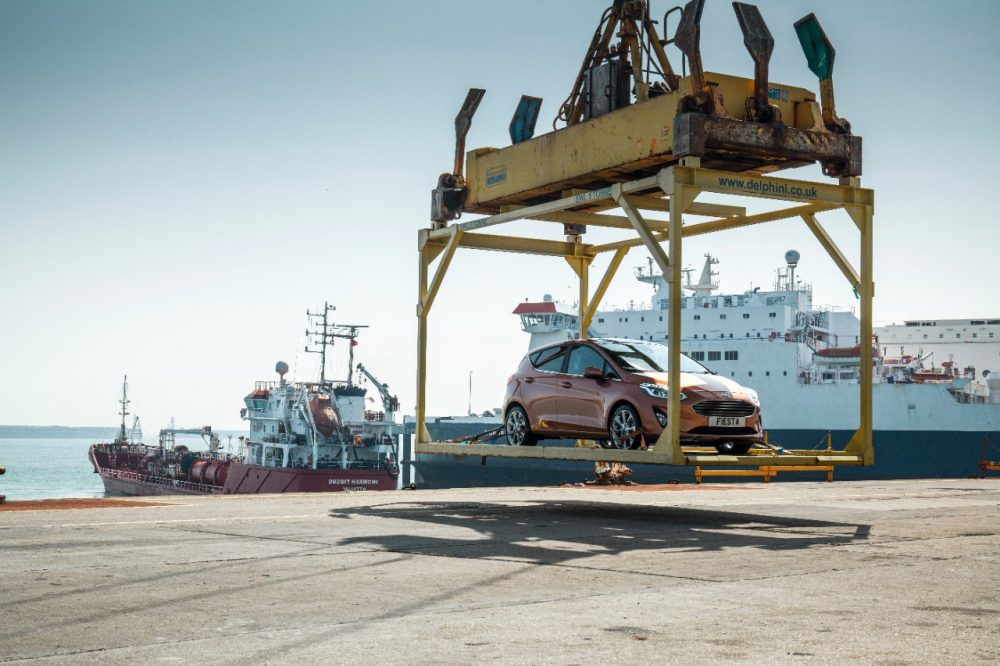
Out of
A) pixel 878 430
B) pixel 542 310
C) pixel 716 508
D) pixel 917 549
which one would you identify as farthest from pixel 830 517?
pixel 542 310

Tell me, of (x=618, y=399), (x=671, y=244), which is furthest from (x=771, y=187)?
(x=618, y=399)

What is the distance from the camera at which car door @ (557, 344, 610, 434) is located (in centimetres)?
1211

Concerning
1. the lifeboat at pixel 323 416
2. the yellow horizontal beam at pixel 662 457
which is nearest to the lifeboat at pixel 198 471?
the lifeboat at pixel 323 416

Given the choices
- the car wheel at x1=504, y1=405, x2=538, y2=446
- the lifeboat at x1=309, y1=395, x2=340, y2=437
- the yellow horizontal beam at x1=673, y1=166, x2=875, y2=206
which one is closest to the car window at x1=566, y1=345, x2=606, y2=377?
the car wheel at x1=504, y1=405, x2=538, y2=446

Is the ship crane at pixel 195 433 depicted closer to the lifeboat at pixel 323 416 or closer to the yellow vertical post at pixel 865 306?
the lifeboat at pixel 323 416

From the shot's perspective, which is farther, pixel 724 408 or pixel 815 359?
pixel 815 359

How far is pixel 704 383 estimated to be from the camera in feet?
37.9

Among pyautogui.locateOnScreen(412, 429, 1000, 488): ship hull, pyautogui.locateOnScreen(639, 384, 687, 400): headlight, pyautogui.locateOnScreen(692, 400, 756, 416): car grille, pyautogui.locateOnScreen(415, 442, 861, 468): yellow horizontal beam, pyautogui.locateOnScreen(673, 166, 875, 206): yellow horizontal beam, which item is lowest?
pyautogui.locateOnScreen(412, 429, 1000, 488): ship hull

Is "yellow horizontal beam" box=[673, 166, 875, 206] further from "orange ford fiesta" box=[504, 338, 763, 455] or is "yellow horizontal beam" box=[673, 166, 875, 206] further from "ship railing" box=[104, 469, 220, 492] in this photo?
"ship railing" box=[104, 469, 220, 492]

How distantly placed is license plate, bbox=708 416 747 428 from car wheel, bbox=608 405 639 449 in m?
0.78

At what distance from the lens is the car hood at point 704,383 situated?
37.5 ft

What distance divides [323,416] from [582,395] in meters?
47.7

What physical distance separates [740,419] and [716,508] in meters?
2.16

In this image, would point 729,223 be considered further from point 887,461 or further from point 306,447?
point 306,447
